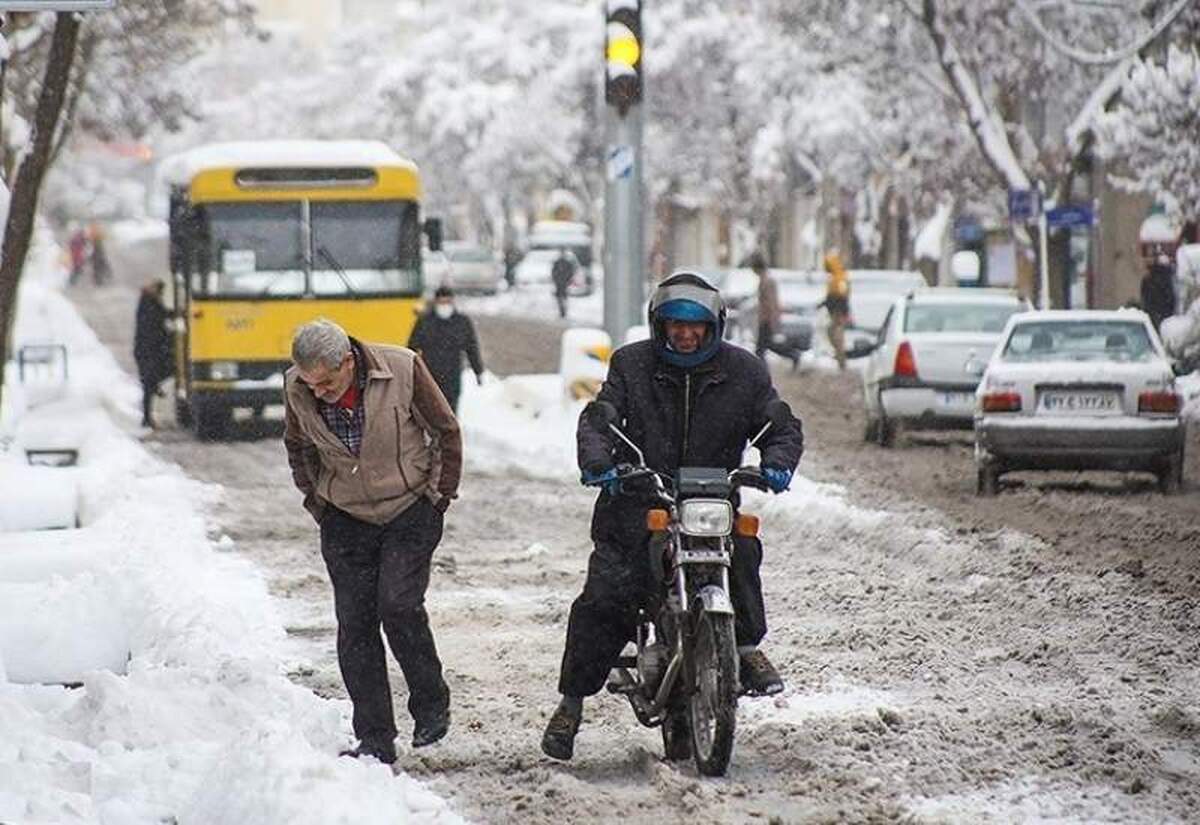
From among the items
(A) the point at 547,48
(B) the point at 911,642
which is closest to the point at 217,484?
(B) the point at 911,642

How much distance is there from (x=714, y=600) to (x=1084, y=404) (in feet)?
37.1

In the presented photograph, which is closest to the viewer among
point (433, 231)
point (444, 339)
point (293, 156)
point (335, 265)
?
point (444, 339)

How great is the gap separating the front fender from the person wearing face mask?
14887 millimetres

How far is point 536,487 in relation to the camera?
21688mm

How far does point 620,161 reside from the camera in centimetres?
2367

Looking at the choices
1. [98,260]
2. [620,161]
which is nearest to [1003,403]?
[620,161]

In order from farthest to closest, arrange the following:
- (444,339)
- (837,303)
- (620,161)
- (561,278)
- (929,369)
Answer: (561,278), (837,303), (929,369), (620,161), (444,339)

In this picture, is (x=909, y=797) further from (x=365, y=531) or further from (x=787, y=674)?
(x=787, y=674)

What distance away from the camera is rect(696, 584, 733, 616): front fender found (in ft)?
27.7

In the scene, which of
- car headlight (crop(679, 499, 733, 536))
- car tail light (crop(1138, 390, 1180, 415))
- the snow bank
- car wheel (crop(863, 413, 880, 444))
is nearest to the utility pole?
car wheel (crop(863, 413, 880, 444))

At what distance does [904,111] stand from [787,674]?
3786cm

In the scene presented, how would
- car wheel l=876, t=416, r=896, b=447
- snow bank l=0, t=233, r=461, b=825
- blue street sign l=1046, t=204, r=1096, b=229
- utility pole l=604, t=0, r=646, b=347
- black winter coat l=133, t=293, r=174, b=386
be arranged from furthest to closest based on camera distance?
blue street sign l=1046, t=204, r=1096, b=229
black winter coat l=133, t=293, r=174, b=386
car wheel l=876, t=416, r=896, b=447
utility pole l=604, t=0, r=646, b=347
snow bank l=0, t=233, r=461, b=825

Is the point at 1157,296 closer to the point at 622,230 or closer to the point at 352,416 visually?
the point at 622,230

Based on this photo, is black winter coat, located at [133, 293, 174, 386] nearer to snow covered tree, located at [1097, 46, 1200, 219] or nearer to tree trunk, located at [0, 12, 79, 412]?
tree trunk, located at [0, 12, 79, 412]
